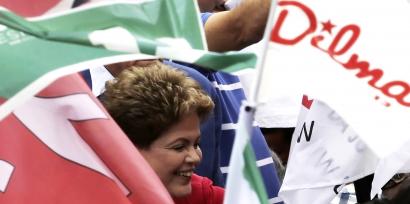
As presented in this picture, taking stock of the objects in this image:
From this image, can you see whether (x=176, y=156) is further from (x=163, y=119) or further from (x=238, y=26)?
(x=238, y=26)

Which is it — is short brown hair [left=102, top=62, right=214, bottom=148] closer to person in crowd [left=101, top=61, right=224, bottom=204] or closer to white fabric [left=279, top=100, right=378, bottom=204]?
person in crowd [left=101, top=61, right=224, bottom=204]

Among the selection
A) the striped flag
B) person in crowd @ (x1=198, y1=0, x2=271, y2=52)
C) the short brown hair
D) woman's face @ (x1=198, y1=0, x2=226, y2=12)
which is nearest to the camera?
the striped flag

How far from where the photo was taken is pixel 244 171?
138cm

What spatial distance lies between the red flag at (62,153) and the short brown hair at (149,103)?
276mm

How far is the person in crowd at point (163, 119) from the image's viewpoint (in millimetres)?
2002

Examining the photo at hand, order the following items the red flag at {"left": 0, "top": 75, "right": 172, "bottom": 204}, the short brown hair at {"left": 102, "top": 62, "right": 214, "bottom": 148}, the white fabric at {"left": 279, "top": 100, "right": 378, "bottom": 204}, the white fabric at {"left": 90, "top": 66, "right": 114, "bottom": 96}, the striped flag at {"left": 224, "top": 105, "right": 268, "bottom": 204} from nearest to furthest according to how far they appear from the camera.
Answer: the striped flag at {"left": 224, "top": 105, "right": 268, "bottom": 204} < the red flag at {"left": 0, "top": 75, "right": 172, "bottom": 204} < the short brown hair at {"left": 102, "top": 62, "right": 214, "bottom": 148} < the white fabric at {"left": 279, "top": 100, "right": 378, "bottom": 204} < the white fabric at {"left": 90, "top": 66, "right": 114, "bottom": 96}

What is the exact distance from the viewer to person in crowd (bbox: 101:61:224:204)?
2002mm

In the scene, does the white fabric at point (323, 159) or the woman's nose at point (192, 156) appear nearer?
the woman's nose at point (192, 156)

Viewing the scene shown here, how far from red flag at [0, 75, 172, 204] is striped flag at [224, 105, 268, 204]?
0.38 metres

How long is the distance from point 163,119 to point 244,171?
64 cm

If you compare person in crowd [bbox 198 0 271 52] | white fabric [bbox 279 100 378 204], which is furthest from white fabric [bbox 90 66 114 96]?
white fabric [bbox 279 100 378 204]

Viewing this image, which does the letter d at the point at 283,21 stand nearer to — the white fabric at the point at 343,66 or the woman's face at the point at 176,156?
the white fabric at the point at 343,66

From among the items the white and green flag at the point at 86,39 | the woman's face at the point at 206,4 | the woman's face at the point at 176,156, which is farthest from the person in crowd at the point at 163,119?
the woman's face at the point at 206,4

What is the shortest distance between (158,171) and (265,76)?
0.71m
